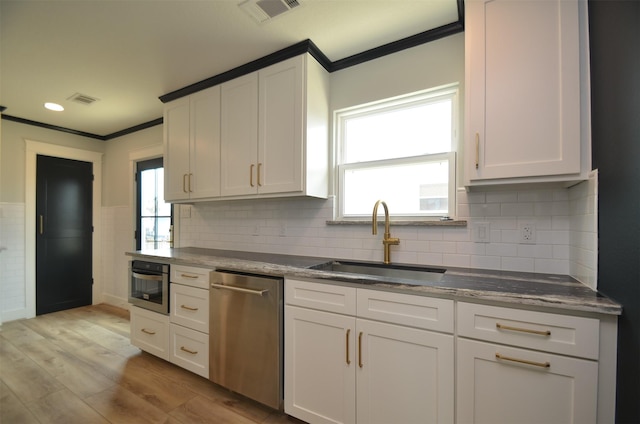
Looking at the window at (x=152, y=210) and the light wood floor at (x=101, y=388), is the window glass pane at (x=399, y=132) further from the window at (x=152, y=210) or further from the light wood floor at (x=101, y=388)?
the window at (x=152, y=210)

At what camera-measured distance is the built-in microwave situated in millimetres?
2303

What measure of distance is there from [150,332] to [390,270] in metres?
2.10

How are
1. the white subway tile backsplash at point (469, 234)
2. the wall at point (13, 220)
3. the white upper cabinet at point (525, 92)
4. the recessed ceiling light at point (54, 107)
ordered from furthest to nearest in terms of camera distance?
the wall at point (13, 220) < the recessed ceiling light at point (54, 107) < the white subway tile backsplash at point (469, 234) < the white upper cabinet at point (525, 92)

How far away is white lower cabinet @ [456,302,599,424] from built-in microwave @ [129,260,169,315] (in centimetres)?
217

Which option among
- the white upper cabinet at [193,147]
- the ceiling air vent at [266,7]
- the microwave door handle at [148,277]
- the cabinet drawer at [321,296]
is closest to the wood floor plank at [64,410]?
the microwave door handle at [148,277]

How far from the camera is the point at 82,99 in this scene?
9.58 ft

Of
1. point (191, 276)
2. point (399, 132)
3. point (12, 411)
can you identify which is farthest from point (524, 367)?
point (12, 411)

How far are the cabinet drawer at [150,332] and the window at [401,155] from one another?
5.68ft

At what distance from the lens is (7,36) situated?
192cm

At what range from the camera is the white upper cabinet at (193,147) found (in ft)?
8.18

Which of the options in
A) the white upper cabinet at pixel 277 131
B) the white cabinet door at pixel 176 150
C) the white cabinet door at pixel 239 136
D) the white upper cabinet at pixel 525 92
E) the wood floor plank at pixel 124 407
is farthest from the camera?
the white cabinet door at pixel 176 150

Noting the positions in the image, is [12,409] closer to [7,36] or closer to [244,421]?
[244,421]

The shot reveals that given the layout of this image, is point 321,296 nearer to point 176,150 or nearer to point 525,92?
point 525,92

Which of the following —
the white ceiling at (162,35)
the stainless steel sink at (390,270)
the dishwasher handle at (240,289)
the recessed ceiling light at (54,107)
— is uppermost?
the white ceiling at (162,35)
